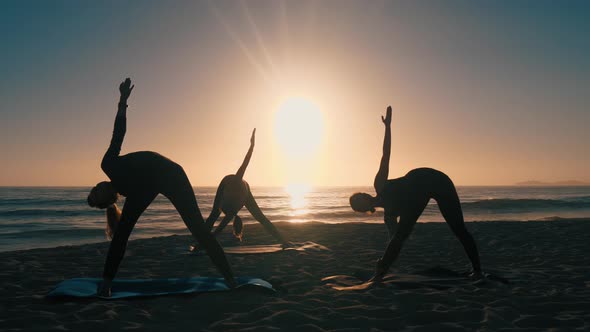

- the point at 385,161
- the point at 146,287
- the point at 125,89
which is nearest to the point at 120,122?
the point at 125,89

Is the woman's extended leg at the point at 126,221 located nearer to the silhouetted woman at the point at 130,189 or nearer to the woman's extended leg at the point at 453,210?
the silhouetted woman at the point at 130,189

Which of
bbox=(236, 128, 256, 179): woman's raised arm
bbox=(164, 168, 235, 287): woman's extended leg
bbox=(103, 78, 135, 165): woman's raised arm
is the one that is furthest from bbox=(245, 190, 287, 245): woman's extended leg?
bbox=(103, 78, 135, 165): woman's raised arm

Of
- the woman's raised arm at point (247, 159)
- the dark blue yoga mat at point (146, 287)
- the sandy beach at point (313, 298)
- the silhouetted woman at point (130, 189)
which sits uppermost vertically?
the woman's raised arm at point (247, 159)

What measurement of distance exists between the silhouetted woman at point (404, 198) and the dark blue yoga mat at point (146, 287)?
1.69m

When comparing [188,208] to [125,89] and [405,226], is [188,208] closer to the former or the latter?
[125,89]

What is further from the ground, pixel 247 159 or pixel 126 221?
pixel 247 159

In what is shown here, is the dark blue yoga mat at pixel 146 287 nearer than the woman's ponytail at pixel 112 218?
No

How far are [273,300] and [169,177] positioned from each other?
1955 mm

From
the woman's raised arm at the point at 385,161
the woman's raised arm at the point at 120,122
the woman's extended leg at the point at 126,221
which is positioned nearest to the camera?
the woman's raised arm at the point at 120,122

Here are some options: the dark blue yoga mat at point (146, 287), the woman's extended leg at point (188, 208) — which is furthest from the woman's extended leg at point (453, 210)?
the woman's extended leg at point (188, 208)

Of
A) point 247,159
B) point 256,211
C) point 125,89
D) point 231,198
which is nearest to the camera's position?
point 125,89

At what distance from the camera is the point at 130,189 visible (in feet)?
15.4

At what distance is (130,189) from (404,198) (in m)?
3.48

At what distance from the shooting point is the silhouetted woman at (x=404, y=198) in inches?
218
